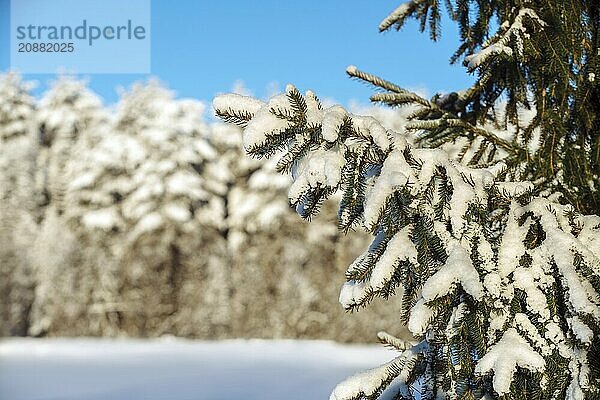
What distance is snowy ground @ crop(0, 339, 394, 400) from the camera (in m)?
10.4

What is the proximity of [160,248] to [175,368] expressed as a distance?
7464 mm

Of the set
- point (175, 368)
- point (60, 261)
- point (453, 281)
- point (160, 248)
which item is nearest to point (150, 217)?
point (160, 248)

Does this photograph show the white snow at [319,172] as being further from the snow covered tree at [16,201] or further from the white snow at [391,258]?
the snow covered tree at [16,201]

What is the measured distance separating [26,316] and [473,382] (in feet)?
69.8

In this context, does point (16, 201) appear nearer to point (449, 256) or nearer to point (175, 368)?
point (175, 368)

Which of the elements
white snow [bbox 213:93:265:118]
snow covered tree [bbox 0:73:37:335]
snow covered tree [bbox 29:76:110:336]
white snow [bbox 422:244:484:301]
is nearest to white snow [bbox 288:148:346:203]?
white snow [bbox 213:93:265:118]

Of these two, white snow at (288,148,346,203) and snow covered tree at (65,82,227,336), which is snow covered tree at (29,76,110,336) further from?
white snow at (288,148,346,203)

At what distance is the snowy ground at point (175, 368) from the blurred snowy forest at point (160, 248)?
80 centimetres

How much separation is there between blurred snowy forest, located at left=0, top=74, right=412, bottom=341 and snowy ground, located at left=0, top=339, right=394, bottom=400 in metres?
0.80

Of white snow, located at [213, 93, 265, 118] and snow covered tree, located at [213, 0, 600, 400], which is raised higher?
white snow, located at [213, 93, 265, 118]

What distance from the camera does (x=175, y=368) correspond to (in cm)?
1366

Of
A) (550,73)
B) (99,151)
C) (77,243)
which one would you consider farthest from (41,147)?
(550,73)

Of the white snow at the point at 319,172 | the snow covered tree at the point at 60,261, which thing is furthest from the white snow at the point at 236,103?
the snow covered tree at the point at 60,261

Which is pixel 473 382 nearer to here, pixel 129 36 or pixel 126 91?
pixel 129 36
